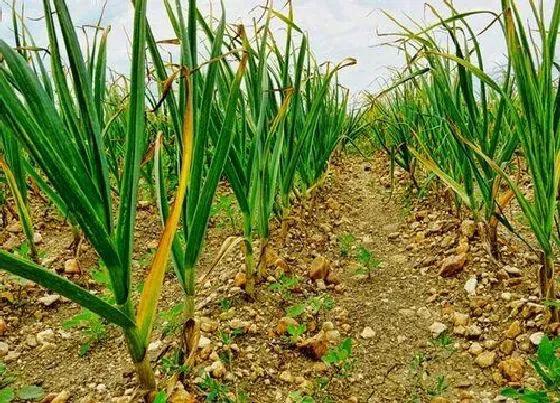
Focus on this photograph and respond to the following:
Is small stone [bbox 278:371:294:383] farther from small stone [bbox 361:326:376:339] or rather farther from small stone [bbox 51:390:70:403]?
small stone [bbox 51:390:70:403]

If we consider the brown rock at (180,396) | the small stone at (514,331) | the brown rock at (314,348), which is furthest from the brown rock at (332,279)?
the brown rock at (180,396)

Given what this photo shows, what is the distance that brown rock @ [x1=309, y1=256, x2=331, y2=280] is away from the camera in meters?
1.78

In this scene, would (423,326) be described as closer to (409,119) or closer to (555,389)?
(555,389)

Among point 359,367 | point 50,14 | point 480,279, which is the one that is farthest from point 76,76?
point 480,279

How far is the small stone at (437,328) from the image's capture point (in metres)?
1.46

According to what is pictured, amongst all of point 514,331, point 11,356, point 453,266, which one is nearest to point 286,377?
point 514,331

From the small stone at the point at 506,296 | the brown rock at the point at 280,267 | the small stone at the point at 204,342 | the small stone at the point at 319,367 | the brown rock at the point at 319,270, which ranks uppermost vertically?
the brown rock at the point at 280,267

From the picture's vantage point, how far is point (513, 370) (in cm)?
120

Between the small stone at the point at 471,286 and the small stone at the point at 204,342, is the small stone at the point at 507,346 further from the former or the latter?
the small stone at the point at 204,342

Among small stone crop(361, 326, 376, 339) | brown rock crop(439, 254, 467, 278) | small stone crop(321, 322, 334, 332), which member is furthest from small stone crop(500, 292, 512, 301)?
small stone crop(321, 322, 334, 332)

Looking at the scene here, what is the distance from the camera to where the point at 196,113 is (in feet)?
3.43

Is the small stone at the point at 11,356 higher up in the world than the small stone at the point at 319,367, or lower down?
higher up

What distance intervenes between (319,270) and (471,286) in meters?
0.47

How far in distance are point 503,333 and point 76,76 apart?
1.15 metres
